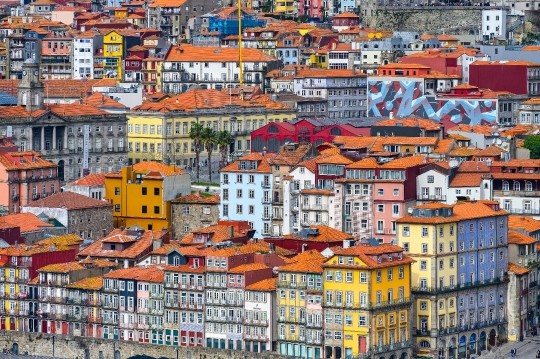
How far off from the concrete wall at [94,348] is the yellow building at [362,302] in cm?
656

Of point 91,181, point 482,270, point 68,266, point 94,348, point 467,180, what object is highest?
point 467,180

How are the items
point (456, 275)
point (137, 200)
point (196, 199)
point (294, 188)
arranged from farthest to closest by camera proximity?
point (137, 200)
point (196, 199)
point (294, 188)
point (456, 275)

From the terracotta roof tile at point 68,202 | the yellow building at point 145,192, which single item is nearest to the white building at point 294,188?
the yellow building at point 145,192

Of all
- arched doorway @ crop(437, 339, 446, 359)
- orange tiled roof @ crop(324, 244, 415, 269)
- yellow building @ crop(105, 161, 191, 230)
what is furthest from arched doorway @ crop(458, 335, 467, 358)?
yellow building @ crop(105, 161, 191, 230)

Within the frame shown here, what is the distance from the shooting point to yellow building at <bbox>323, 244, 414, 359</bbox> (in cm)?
15312

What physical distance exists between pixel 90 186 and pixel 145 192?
6048 mm

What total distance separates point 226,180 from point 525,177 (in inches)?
886

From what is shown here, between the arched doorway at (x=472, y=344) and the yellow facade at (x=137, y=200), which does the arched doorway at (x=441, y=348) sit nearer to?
the arched doorway at (x=472, y=344)

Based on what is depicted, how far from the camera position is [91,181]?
195m

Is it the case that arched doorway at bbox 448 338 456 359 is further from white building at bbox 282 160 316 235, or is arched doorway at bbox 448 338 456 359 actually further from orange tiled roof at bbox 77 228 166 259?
orange tiled roof at bbox 77 228 166 259

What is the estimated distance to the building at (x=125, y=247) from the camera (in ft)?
559

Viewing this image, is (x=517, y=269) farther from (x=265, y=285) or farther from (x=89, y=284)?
(x=89, y=284)

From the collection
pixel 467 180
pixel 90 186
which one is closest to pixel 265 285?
pixel 467 180

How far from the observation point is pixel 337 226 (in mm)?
176750
